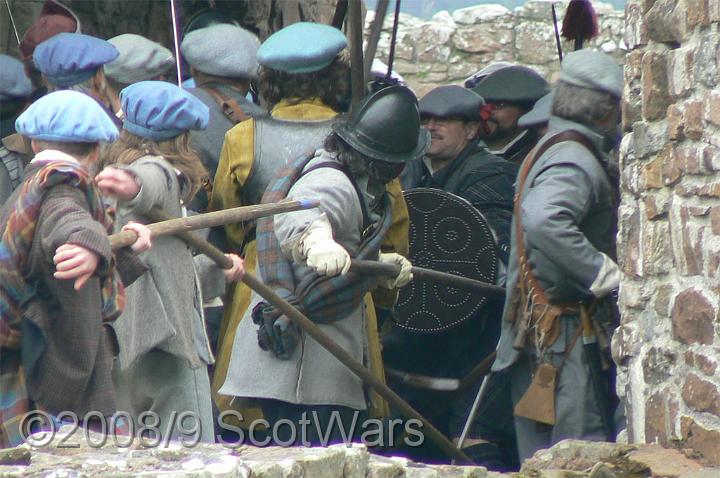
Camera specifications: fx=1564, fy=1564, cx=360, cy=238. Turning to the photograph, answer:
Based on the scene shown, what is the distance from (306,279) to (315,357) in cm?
26

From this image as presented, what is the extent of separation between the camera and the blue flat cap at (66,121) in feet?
13.6

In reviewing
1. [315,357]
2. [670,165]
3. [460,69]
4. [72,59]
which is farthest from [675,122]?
[460,69]

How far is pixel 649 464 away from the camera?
4.50m

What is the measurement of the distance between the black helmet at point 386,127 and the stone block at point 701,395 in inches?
48.0

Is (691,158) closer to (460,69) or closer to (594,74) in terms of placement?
(594,74)

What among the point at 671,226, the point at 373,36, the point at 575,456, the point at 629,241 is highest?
the point at 373,36

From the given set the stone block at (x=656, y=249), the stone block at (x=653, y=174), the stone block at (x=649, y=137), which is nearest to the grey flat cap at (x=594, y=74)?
the stone block at (x=649, y=137)

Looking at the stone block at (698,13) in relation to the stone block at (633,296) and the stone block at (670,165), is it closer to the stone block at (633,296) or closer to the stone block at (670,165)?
the stone block at (670,165)

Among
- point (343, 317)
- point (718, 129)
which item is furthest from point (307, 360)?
point (718, 129)

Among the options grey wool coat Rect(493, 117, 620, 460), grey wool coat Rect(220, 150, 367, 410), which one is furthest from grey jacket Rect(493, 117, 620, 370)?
grey wool coat Rect(220, 150, 367, 410)

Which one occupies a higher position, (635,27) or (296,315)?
(635,27)

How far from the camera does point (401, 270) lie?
5.39 meters

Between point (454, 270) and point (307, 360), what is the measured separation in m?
1.02

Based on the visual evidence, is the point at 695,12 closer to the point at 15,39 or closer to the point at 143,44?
the point at 143,44
